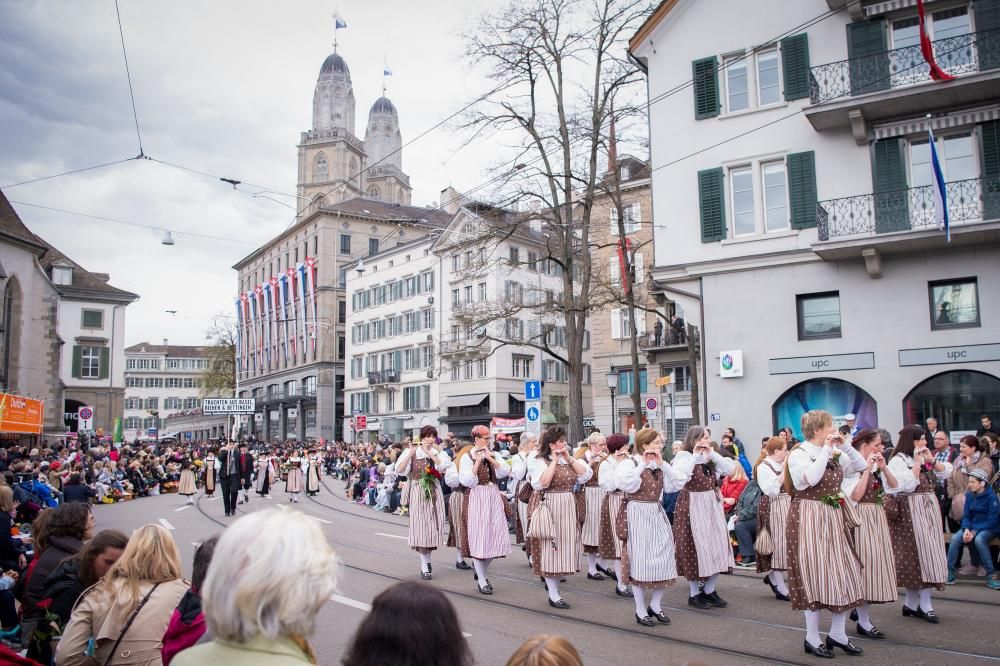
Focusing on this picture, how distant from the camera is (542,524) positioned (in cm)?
1021

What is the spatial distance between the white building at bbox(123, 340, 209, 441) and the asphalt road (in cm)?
13095

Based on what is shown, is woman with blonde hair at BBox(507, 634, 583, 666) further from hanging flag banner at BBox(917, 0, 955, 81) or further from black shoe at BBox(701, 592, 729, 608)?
hanging flag banner at BBox(917, 0, 955, 81)

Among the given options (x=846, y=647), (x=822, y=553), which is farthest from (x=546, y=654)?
(x=846, y=647)

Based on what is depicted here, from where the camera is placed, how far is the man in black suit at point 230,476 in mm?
22875

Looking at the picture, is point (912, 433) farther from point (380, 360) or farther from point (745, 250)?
point (380, 360)

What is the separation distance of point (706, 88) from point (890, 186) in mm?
5354

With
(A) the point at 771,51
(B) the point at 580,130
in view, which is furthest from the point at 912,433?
(B) the point at 580,130

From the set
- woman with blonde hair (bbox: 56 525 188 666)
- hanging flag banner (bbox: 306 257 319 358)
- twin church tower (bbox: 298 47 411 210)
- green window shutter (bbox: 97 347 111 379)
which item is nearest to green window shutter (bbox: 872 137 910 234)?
woman with blonde hair (bbox: 56 525 188 666)

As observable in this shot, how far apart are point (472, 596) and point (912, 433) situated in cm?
558

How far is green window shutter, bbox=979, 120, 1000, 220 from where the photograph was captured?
59.9ft

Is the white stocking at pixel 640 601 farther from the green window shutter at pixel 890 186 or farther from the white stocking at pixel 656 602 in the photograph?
the green window shutter at pixel 890 186

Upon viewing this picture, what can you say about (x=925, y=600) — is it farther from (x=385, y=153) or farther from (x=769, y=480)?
(x=385, y=153)

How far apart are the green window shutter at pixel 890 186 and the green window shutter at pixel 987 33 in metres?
2.32

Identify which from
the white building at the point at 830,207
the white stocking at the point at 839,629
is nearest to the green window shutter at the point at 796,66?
the white building at the point at 830,207
